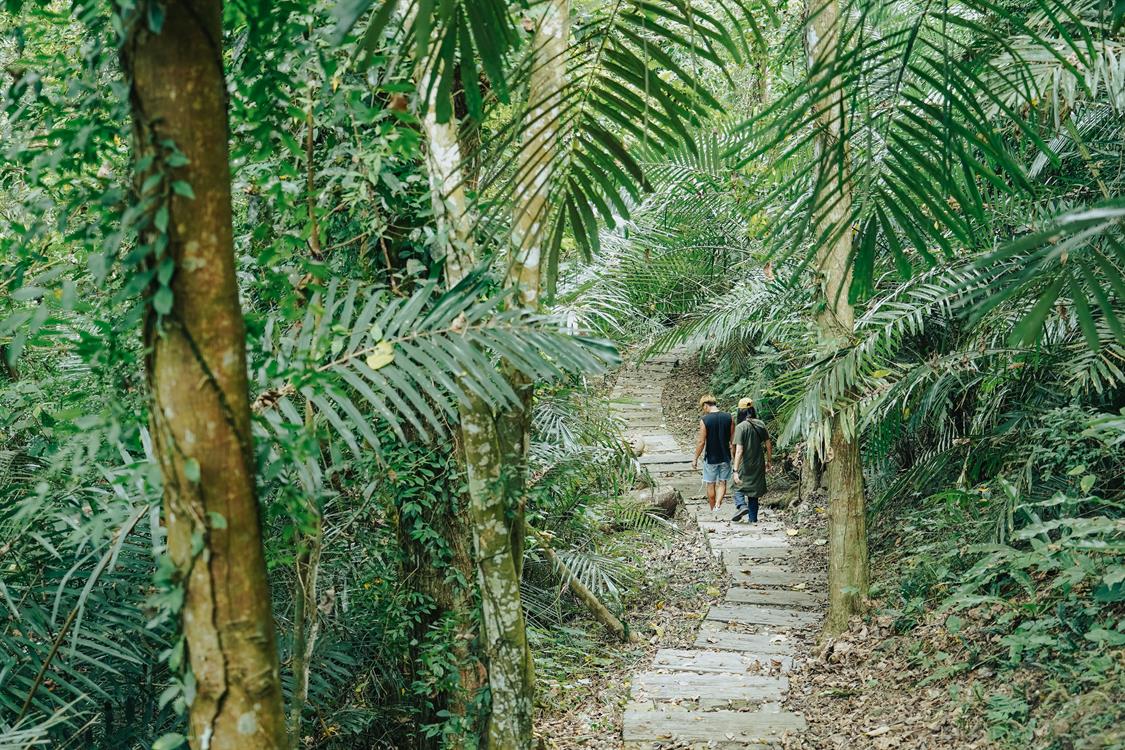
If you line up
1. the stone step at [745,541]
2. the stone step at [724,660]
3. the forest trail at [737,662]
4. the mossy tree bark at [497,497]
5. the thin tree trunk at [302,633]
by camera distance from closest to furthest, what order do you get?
the thin tree trunk at [302,633] < the mossy tree bark at [497,497] < the forest trail at [737,662] < the stone step at [724,660] < the stone step at [745,541]

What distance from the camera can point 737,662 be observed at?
20.9 ft

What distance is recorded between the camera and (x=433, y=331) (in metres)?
2.41

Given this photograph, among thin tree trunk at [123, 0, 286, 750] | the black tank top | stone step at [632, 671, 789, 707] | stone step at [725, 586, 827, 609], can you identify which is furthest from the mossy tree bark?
the black tank top

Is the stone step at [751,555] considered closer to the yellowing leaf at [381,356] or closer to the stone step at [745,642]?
the stone step at [745,642]

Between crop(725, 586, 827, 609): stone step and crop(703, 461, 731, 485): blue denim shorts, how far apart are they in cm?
289

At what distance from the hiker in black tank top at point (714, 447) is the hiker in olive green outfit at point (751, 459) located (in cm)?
22

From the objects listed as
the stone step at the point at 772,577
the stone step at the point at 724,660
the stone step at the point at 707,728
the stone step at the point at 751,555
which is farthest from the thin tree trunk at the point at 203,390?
the stone step at the point at 751,555

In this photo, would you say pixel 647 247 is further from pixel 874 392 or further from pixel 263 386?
pixel 263 386

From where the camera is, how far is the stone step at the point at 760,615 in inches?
279

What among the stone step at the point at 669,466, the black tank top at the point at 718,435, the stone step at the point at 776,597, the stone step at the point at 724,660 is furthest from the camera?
the stone step at the point at 669,466

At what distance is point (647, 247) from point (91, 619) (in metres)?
6.21

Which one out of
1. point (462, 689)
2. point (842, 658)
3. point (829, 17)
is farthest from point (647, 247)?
point (462, 689)

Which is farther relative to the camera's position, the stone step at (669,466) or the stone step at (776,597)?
the stone step at (669,466)

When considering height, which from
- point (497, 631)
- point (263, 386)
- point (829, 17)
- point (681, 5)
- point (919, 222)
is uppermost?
point (829, 17)
